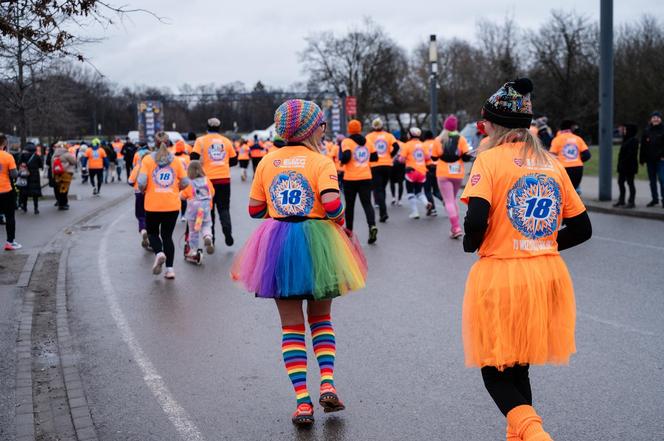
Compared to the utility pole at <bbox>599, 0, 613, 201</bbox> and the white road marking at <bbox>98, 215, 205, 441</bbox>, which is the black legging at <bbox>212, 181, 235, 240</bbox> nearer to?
the white road marking at <bbox>98, 215, 205, 441</bbox>

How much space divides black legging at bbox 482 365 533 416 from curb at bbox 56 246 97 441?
101 inches

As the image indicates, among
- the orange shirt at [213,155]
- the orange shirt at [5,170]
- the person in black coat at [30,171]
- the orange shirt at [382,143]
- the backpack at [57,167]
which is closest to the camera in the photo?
the orange shirt at [5,170]

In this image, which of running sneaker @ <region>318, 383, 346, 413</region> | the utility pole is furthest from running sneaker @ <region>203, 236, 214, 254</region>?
the utility pole

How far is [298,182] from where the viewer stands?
16.9 ft

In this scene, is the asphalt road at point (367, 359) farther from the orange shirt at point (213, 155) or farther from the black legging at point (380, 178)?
the black legging at point (380, 178)

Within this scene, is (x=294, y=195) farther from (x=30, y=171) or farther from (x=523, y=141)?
(x=30, y=171)

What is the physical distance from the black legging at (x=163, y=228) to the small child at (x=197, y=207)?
1.36 meters

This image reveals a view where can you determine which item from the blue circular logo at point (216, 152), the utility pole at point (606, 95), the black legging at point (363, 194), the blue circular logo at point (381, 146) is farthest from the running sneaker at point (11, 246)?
the utility pole at point (606, 95)

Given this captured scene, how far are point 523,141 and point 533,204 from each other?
0.31m

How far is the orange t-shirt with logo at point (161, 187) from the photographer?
10.4 m

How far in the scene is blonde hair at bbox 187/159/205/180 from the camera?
12.3 meters

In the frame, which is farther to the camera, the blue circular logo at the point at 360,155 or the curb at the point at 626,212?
the curb at the point at 626,212

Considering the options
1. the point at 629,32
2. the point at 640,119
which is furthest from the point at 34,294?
the point at 629,32

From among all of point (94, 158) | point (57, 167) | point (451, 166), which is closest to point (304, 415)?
point (451, 166)
